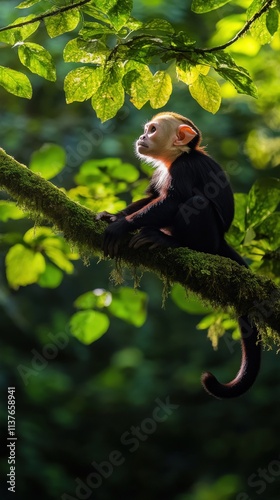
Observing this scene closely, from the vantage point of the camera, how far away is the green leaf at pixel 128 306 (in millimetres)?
2996

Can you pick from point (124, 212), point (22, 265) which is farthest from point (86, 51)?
point (22, 265)

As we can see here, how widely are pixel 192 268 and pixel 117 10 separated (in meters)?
0.90

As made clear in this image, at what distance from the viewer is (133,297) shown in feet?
9.95

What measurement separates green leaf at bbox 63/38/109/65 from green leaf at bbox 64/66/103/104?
0.05m

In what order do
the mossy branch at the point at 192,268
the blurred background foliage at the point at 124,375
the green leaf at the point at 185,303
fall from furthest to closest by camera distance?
the blurred background foliage at the point at 124,375 → the green leaf at the point at 185,303 → the mossy branch at the point at 192,268

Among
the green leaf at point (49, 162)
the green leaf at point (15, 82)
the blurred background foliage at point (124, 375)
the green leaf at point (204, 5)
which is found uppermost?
the green leaf at point (204, 5)

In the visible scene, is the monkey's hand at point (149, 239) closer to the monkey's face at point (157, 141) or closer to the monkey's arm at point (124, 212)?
the monkey's arm at point (124, 212)

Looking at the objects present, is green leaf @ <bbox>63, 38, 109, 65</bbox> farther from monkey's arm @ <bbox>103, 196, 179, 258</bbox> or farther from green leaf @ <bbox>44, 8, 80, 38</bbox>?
monkey's arm @ <bbox>103, 196, 179, 258</bbox>

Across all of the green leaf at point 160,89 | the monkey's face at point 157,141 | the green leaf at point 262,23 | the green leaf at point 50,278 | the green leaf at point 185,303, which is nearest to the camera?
the green leaf at point 262,23

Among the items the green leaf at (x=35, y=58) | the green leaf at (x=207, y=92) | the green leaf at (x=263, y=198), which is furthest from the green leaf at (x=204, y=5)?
the green leaf at (x=263, y=198)

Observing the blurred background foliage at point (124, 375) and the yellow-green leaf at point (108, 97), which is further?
the blurred background foliage at point (124, 375)

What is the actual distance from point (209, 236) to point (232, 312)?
47 cm

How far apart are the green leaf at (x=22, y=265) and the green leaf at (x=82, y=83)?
107 cm

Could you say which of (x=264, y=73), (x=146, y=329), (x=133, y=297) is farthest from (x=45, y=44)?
(x=133, y=297)
